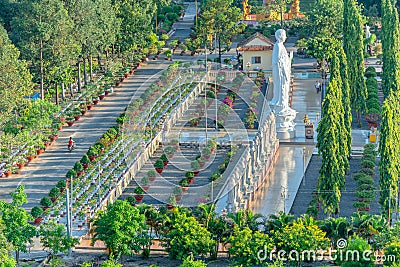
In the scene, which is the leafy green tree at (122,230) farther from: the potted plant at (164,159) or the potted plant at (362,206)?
the potted plant at (164,159)

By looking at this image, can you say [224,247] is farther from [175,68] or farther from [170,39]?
[170,39]

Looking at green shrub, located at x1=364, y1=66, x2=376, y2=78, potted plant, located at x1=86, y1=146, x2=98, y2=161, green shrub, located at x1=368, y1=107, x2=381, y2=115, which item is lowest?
potted plant, located at x1=86, y1=146, x2=98, y2=161

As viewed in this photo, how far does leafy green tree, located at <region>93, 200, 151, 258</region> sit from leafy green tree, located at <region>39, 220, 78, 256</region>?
130cm

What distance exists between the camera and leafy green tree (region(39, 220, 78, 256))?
5512 centimetres

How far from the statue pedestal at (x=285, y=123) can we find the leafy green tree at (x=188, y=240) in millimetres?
20052

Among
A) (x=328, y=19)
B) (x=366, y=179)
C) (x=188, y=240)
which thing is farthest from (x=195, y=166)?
(x=328, y=19)

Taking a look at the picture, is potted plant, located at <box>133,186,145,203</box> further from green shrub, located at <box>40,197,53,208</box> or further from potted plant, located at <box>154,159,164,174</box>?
green shrub, located at <box>40,197,53,208</box>

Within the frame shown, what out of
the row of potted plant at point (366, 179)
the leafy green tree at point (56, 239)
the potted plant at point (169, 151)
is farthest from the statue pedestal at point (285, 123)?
the leafy green tree at point (56, 239)

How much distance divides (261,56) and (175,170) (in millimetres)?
24423

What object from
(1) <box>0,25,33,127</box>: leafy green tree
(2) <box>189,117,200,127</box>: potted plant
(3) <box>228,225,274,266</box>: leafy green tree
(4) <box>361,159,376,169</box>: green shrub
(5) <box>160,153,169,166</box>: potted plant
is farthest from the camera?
(2) <box>189,117,200,127</box>: potted plant

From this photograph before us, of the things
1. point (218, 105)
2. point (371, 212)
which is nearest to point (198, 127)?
point (218, 105)

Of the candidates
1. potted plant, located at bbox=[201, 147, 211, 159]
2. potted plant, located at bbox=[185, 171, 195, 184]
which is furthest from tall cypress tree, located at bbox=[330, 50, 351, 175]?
potted plant, located at bbox=[185, 171, 195, 184]

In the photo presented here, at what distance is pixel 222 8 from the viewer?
93.1 metres

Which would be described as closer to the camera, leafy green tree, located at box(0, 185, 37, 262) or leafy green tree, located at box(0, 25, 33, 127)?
leafy green tree, located at box(0, 185, 37, 262)
